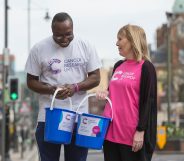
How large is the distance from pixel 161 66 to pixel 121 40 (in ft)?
387

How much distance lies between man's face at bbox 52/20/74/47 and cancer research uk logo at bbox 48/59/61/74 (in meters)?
0.14

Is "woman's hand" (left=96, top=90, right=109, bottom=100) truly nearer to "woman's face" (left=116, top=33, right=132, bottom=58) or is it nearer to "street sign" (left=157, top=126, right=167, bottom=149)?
"woman's face" (left=116, top=33, right=132, bottom=58)

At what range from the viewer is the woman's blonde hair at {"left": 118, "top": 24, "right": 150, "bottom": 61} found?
5.43 m

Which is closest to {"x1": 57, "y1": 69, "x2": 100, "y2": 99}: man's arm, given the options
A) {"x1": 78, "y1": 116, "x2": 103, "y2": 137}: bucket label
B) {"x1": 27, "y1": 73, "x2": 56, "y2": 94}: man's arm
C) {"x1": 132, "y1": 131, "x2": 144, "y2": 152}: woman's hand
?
{"x1": 27, "y1": 73, "x2": 56, "y2": 94}: man's arm

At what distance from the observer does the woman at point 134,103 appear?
538 centimetres

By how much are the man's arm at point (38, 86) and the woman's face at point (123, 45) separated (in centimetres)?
62

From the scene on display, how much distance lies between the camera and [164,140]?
1134 inches

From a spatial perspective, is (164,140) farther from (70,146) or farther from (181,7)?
(181,7)

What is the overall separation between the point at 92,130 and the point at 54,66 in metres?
0.77

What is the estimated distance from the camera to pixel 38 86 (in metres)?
5.84

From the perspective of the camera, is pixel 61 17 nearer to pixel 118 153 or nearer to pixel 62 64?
pixel 62 64

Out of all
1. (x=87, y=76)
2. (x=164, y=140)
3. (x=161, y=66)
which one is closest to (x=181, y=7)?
(x=161, y=66)

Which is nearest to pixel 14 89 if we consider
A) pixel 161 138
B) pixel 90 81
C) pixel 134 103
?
pixel 161 138

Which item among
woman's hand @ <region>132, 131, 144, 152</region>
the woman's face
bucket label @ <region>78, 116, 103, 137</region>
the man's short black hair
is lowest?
woman's hand @ <region>132, 131, 144, 152</region>
